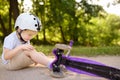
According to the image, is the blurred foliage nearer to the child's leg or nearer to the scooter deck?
the child's leg

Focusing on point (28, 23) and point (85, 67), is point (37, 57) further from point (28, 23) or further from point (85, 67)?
point (85, 67)

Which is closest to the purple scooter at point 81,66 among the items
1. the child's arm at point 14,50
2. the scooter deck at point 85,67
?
the scooter deck at point 85,67

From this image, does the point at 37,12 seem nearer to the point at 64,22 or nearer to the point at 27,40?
the point at 64,22

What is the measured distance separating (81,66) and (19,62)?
1.01m

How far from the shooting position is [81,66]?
447 cm

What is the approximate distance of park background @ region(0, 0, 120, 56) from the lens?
17.9m

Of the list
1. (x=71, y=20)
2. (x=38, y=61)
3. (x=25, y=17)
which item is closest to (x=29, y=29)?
(x=25, y=17)

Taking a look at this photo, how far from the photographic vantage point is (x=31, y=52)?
4707mm

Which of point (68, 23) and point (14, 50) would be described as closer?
point (14, 50)

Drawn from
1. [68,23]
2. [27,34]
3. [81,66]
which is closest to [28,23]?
[27,34]

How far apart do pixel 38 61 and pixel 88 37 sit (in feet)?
59.2

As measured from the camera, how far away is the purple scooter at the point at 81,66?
426 cm

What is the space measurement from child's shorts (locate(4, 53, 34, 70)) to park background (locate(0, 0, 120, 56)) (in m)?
11.3

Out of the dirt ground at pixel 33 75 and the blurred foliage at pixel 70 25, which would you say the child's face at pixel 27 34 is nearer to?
the dirt ground at pixel 33 75
